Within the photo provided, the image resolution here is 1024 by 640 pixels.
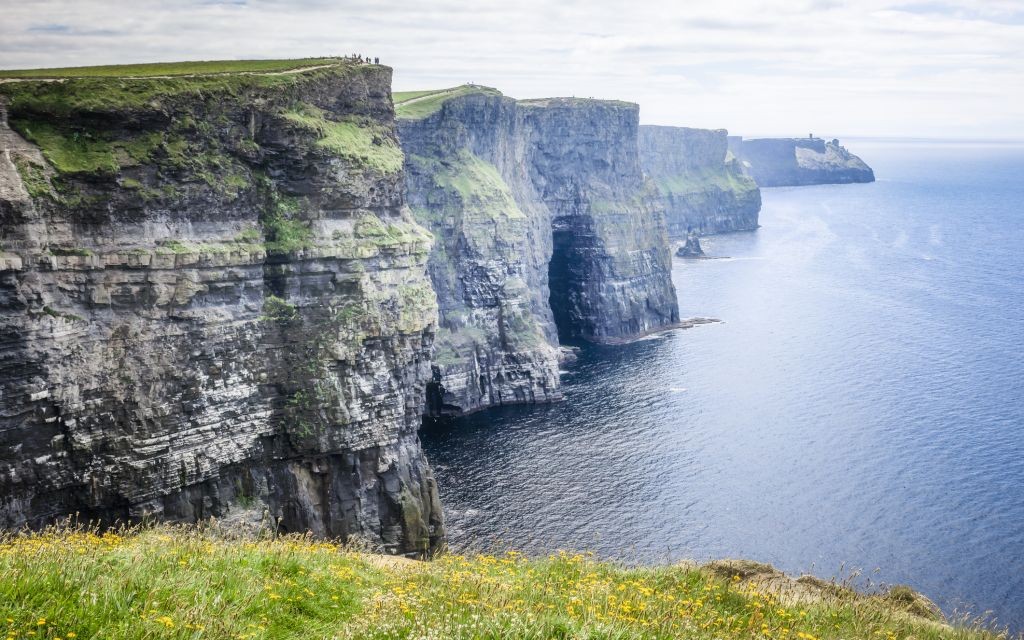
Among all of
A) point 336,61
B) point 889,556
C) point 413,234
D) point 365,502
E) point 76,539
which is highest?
point 336,61

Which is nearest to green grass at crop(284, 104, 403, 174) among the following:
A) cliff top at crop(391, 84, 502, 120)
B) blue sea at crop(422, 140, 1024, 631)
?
blue sea at crop(422, 140, 1024, 631)

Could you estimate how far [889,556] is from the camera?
60.2 m

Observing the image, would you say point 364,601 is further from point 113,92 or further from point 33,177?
point 113,92

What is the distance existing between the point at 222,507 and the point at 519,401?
174ft

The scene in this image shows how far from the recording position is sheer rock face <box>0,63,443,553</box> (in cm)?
4250

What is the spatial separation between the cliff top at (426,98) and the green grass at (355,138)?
104 feet

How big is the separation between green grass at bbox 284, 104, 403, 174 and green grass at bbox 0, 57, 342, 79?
15.2 feet

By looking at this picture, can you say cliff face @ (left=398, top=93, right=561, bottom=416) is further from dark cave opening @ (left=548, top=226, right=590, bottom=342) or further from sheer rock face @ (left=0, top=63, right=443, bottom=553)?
sheer rock face @ (left=0, top=63, right=443, bottom=553)

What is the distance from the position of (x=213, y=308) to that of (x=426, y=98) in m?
59.5

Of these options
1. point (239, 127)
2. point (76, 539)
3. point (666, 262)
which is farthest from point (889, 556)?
point (666, 262)

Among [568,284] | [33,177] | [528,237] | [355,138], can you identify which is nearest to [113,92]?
[33,177]

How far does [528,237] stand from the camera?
369 feet

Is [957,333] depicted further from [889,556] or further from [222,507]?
[222,507]

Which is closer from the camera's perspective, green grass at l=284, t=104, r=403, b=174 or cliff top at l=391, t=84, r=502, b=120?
green grass at l=284, t=104, r=403, b=174
